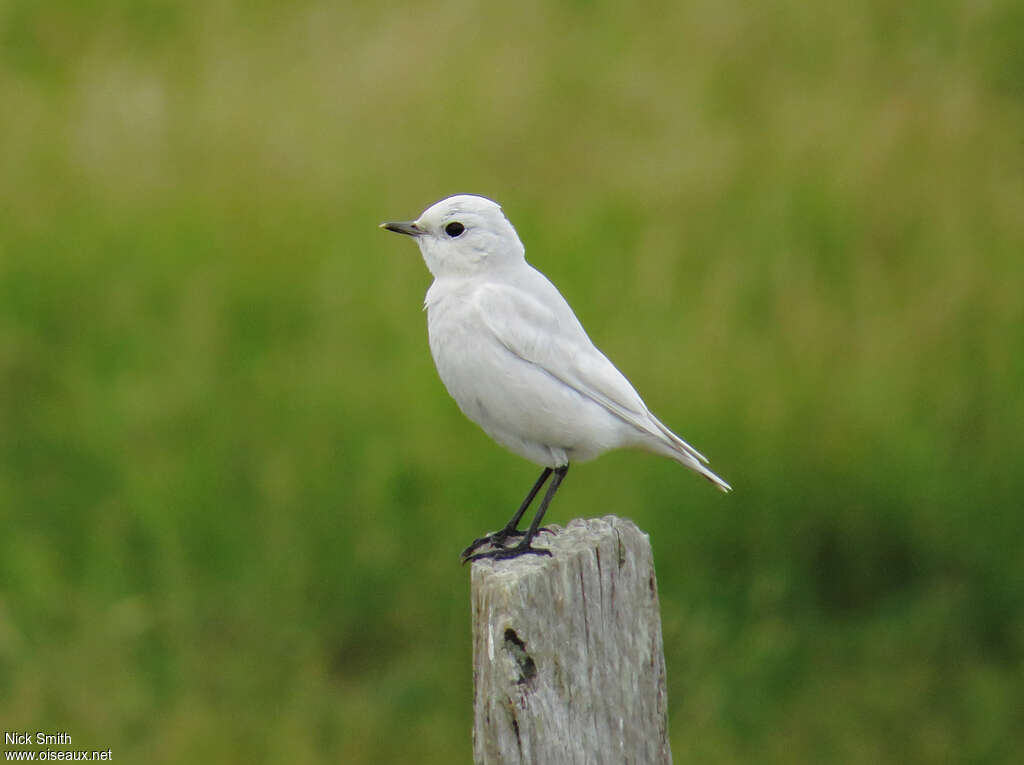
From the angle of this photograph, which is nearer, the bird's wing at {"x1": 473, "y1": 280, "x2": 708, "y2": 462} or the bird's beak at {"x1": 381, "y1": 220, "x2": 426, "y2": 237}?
the bird's wing at {"x1": 473, "y1": 280, "x2": 708, "y2": 462}

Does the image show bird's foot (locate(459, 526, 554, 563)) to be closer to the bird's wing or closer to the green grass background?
the bird's wing

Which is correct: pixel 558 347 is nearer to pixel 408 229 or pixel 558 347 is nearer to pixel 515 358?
pixel 515 358

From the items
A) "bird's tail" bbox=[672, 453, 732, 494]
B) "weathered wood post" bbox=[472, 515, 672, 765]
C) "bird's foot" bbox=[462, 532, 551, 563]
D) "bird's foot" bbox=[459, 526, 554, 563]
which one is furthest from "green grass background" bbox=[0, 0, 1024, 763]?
"weathered wood post" bbox=[472, 515, 672, 765]

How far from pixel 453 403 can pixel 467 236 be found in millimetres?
3646

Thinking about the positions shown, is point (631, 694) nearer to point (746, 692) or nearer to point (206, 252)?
point (746, 692)

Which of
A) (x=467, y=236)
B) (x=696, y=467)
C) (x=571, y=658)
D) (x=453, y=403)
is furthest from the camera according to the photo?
(x=453, y=403)

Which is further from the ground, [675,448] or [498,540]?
[675,448]

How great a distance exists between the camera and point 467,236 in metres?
4.27

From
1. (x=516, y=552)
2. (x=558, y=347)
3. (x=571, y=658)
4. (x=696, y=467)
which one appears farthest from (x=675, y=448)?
(x=571, y=658)

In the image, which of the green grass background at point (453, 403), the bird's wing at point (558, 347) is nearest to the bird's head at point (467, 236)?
the bird's wing at point (558, 347)

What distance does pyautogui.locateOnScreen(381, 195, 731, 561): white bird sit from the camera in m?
3.95

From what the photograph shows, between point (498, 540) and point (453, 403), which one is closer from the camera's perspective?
point (498, 540)

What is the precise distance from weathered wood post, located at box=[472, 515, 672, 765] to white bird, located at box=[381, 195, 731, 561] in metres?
0.38

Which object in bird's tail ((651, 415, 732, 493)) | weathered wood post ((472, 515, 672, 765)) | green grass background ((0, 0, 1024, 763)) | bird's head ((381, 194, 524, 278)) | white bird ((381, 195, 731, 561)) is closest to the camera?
weathered wood post ((472, 515, 672, 765))
